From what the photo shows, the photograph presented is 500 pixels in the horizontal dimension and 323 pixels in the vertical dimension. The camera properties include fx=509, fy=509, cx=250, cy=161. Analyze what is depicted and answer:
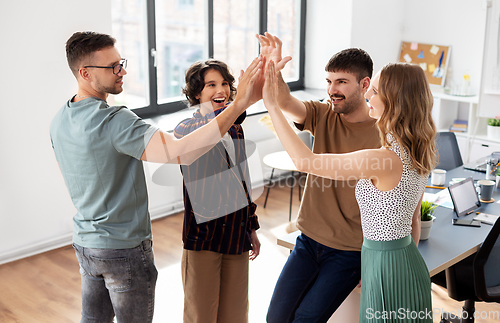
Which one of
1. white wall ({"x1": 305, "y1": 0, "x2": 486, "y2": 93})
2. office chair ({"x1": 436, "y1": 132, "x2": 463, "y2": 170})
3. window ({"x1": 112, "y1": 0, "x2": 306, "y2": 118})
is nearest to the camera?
office chair ({"x1": 436, "y1": 132, "x2": 463, "y2": 170})

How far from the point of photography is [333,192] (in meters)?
2.17

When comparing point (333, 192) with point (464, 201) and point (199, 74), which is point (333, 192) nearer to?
point (199, 74)

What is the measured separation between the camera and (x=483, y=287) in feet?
7.85

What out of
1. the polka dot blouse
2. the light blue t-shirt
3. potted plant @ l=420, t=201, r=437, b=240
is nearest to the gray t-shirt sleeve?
the light blue t-shirt

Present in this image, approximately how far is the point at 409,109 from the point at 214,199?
0.83 metres

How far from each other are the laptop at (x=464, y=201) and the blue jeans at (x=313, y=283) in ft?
2.56

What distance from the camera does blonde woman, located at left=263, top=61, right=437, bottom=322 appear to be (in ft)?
5.64

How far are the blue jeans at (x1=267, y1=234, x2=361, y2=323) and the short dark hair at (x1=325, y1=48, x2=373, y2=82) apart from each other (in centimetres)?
75

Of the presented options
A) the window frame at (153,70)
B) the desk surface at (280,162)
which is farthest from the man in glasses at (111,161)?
the window frame at (153,70)

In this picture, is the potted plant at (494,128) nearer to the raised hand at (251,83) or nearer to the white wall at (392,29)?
the white wall at (392,29)

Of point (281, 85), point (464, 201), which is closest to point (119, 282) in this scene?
point (281, 85)

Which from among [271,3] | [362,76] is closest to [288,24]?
[271,3]

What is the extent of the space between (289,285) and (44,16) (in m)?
2.63

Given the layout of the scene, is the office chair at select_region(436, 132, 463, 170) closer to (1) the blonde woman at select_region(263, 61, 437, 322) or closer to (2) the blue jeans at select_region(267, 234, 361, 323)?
(2) the blue jeans at select_region(267, 234, 361, 323)
